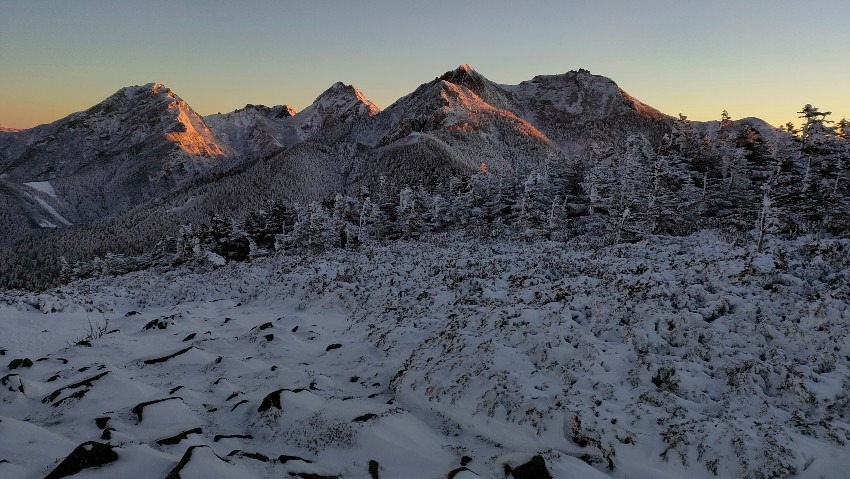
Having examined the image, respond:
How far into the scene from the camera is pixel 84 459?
591cm

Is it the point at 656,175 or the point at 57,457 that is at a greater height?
the point at 656,175

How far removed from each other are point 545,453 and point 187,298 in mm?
23988

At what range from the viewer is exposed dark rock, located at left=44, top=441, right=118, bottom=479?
5.71m

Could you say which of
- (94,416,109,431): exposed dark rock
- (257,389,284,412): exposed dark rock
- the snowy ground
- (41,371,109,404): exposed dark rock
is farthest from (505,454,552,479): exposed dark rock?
(41,371,109,404): exposed dark rock

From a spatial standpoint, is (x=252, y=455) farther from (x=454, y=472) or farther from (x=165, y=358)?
(x=165, y=358)

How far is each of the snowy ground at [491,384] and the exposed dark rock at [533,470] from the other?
9cm

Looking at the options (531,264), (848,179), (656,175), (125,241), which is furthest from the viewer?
(125,241)

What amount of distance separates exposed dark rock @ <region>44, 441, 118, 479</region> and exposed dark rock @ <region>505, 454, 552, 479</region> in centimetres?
582

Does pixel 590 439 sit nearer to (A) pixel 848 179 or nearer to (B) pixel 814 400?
(B) pixel 814 400

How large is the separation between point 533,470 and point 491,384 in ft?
8.96

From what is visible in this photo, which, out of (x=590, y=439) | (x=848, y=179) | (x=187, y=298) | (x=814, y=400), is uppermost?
(x=848, y=179)

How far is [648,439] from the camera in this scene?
745 centimetres

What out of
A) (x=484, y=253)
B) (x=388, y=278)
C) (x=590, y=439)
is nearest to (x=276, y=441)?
(x=590, y=439)

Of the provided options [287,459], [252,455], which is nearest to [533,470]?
[287,459]
